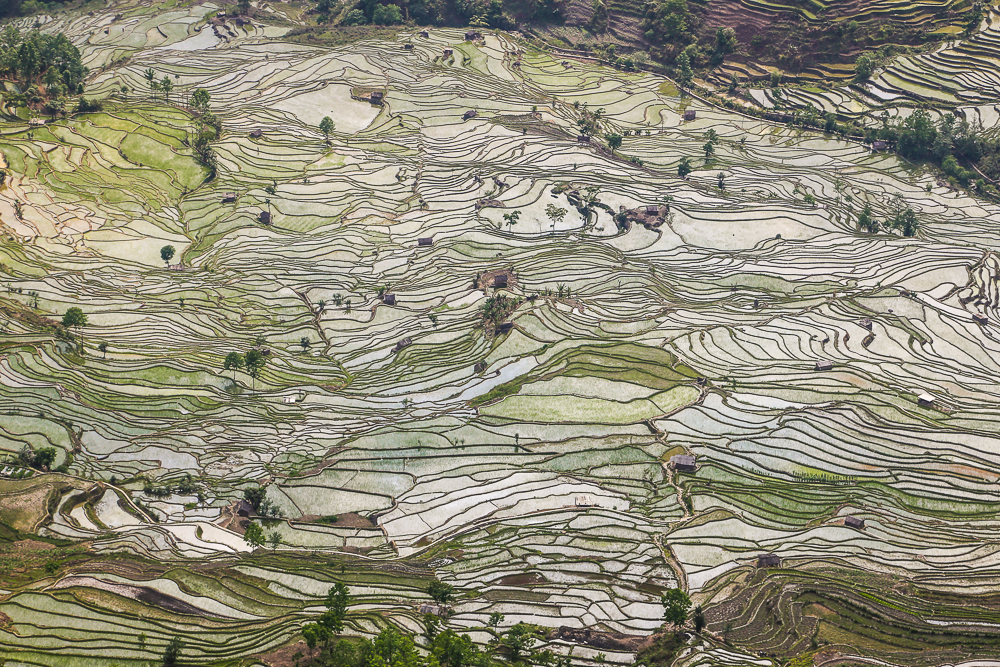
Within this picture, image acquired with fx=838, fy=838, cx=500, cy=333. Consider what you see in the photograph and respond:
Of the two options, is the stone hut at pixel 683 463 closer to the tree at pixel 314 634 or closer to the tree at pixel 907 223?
the tree at pixel 314 634

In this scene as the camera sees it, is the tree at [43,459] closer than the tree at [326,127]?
Yes

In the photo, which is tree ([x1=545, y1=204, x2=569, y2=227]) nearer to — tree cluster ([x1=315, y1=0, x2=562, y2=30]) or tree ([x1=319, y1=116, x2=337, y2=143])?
tree ([x1=319, y1=116, x2=337, y2=143])

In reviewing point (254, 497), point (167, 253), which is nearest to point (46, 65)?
point (167, 253)

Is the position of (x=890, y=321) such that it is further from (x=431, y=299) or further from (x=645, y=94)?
(x=645, y=94)

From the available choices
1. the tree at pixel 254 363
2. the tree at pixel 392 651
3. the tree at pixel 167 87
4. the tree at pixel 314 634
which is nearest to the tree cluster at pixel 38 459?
the tree at pixel 254 363

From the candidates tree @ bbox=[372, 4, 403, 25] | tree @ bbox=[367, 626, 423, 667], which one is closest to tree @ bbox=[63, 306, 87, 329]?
tree @ bbox=[367, 626, 423, 667]

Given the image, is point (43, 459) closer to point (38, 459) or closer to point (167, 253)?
point (38, 459)

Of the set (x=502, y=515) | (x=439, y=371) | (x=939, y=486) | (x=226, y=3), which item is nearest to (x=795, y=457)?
(x=939, y=486)
